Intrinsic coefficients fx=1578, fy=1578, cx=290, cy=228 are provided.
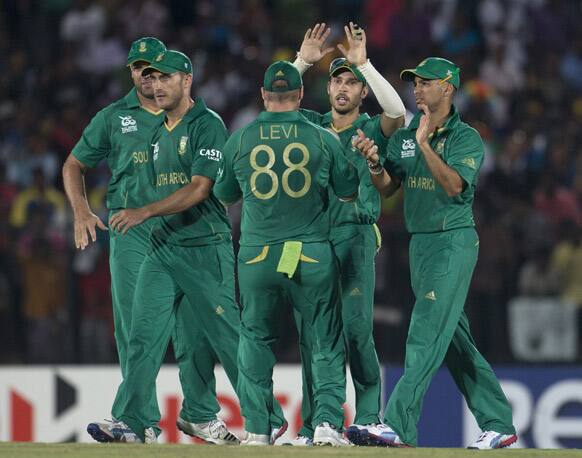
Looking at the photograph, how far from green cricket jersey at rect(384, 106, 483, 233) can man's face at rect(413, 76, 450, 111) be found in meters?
0.13

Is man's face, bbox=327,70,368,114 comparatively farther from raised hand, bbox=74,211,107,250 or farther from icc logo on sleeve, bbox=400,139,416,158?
raised hand, bbox=74,211,107,250

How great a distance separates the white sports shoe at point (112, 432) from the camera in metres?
9.37

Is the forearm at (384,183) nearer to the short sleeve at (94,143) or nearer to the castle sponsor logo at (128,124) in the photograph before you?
the castle sponsor logo at (128,124)

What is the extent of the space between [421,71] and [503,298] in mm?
4161

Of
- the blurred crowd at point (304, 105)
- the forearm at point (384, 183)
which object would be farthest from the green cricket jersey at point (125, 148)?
the blurred crowd at point (304, 105)

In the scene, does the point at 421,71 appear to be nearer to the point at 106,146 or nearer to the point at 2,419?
the point at 106,146

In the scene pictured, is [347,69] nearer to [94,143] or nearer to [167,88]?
[167,88]

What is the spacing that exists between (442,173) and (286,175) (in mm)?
892

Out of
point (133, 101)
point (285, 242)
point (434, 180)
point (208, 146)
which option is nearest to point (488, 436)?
point (434, 180)

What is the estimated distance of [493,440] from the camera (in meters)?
9.49

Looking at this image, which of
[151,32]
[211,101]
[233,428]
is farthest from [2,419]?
[151,32]

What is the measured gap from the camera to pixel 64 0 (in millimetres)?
18344

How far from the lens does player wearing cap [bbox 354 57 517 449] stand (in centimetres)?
896

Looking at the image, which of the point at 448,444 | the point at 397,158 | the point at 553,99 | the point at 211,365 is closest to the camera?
the point at 397,158
